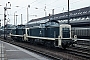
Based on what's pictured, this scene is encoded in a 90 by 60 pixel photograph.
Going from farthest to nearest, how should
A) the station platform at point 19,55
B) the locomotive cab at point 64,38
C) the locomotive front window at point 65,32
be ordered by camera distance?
the locomotive front window at point 65,32, the locomotive cab at point 64,38, the station platform at point 19,55

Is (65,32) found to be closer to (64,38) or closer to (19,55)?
(64,38)

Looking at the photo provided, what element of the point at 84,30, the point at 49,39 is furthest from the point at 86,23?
the point at 49,39

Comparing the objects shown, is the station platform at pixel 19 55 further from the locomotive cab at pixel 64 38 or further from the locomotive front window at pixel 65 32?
the locomotive front window at pixel 65 32

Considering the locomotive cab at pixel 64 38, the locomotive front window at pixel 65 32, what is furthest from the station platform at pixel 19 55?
the locomotive front window at pixel 65 32

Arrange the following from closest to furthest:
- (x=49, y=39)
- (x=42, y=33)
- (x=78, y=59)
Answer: (x=78, y=59) → (x=49, y=39) → (x=42, y=33)

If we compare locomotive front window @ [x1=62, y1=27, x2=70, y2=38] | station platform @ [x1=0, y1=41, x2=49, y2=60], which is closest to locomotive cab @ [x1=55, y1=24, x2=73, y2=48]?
locomotive front window @ [x1=62, y1=27, x2=70, y2=38]

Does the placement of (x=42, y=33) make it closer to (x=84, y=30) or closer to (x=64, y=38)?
(x=64, y=38)

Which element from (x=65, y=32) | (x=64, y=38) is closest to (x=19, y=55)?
(x=64, y=38)

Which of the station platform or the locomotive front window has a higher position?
the locomotive front window

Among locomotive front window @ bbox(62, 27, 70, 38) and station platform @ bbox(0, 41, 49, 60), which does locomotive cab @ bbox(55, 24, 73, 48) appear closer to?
locomotive front window @ bbox(62, 27, 70, 38)

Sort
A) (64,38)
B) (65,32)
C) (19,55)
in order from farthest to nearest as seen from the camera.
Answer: (65,32) < (64,38) < (19,55)

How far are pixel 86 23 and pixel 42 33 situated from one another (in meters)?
14.5

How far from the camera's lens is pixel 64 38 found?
2059 cm

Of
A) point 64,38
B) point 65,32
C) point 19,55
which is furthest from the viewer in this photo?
point 65,32
